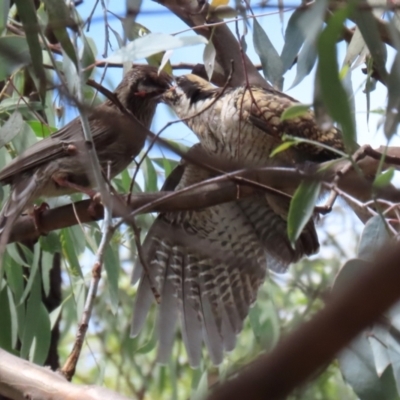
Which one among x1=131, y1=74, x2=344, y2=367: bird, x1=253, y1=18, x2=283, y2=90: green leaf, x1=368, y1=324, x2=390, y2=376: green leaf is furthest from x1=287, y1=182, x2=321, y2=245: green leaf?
x1=131, y1=74, x2=344, y2=367: bird

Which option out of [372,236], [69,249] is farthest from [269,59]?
[69,249]

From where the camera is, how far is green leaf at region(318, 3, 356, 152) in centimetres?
64

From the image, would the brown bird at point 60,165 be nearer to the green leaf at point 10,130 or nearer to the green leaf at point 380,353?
the green leaf at point 10,130

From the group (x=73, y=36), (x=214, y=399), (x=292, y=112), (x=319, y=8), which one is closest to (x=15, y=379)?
(x=73, y=36)

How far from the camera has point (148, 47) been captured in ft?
4.09

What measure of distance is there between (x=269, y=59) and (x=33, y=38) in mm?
622

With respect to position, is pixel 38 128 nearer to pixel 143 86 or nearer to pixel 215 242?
pixel 143 86

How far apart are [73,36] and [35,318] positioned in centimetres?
100

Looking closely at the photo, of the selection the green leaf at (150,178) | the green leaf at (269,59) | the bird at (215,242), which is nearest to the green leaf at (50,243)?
the bird at (215,242)

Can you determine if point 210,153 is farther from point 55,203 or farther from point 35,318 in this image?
point 35,318

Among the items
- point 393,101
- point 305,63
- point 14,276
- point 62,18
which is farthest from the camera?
point 14,276

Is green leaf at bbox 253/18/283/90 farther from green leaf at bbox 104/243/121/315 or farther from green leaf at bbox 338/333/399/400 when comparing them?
green leaf at bbox 104/243/121/315

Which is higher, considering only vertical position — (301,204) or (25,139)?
(301,204)

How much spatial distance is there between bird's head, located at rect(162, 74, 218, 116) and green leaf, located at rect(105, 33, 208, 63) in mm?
771
